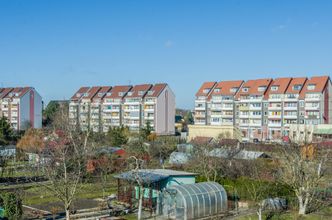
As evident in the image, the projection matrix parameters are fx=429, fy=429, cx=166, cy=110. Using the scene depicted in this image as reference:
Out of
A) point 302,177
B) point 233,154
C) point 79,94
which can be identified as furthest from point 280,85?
point 302,177

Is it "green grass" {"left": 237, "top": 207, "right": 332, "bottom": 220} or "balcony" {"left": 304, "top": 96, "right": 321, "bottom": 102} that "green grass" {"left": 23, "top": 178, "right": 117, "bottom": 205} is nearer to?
"green grass" {"left": 237, "top": 207, "right": 332, "bottom": 220}

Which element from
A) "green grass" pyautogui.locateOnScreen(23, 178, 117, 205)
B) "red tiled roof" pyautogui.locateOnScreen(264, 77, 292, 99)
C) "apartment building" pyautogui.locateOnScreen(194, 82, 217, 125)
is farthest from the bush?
"apartment building" pyautogui.locateOnScreen(194, 82, 217, 125)

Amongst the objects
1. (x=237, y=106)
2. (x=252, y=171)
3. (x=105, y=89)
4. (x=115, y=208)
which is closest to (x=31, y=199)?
(x=115, y=208)

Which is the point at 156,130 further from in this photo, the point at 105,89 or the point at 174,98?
the point at 105,89

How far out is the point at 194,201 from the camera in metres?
21.6

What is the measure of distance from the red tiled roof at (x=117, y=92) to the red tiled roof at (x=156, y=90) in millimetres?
6071

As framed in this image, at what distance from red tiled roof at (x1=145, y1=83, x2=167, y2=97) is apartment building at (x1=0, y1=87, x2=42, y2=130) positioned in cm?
2379

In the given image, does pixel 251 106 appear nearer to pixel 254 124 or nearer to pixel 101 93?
pixel 254 124

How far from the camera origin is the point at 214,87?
75.7m

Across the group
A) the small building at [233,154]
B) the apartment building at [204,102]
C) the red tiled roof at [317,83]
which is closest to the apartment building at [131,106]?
the apartment building at [204,102]

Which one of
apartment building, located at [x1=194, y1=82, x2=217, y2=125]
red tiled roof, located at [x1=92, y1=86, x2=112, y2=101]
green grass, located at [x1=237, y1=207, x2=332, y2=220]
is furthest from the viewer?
red tiled roof, located at [x1=92, y1=86, x2=112, y2=101]

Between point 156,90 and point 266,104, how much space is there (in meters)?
20.1

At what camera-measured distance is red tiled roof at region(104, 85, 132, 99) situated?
82.5 metres

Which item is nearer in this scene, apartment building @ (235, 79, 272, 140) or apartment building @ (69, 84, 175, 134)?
apartment building @ (235, 79, 272, 140)
